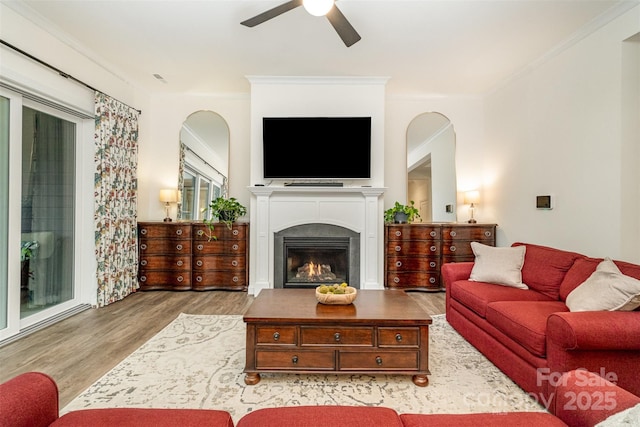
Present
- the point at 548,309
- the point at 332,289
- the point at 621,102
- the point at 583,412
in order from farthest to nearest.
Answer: the point at 621,102 → the point at 332,289 → the point at 548,309 → the point at 583,412

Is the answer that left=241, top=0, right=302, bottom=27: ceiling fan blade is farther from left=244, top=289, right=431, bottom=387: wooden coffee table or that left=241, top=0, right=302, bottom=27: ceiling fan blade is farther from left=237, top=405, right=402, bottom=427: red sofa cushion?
left=237, top=405, right=402, bottom=427: red sofa cushion

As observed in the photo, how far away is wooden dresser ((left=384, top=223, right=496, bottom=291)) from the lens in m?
4.35

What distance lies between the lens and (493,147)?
4586mm

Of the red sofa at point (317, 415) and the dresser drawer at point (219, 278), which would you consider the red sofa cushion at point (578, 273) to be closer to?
the red sofa at point (317, 415)

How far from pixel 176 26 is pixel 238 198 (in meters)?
2.39

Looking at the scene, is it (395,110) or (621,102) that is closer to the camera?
(621,102)

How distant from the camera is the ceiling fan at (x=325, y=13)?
2.19 metres

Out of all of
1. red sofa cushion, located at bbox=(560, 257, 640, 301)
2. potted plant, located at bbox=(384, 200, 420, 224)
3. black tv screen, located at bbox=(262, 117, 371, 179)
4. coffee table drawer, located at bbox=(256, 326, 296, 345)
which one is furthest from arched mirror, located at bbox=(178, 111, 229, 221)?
red sofa cushion, located at bbox=(560, 257, 640, 301)

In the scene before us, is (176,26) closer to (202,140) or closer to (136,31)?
(136,31)

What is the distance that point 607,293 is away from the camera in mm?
1895

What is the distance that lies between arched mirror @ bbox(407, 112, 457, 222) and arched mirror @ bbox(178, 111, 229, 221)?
2860 mm

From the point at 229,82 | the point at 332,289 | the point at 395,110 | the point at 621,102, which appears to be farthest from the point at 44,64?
the point at 621,102

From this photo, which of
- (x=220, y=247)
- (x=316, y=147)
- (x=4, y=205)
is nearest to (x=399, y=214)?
(x=316, y=147)

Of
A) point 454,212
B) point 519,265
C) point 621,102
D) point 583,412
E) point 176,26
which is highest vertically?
point 176,26
